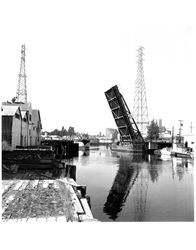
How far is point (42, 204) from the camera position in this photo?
247 inches

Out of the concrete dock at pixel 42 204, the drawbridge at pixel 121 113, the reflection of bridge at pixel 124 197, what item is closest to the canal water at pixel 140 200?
the reflection of bridge at pixel 124 197

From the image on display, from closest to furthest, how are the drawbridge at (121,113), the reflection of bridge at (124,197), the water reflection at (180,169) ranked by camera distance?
1. the reflection of bridge at (124,197)
2. the water reflection at (180,169)
3. the drawbridge at (121,113)

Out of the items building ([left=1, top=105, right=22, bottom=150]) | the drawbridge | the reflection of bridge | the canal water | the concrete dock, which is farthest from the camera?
the drawbridge

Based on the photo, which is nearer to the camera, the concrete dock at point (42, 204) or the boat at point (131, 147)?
the concrete dock at point (42, 204)

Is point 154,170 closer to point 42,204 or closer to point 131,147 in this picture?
point 42,204

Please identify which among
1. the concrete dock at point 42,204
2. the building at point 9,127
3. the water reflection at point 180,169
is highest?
the building at point 9,127

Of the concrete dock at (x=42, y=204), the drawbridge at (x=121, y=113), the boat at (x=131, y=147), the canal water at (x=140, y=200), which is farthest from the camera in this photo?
the boat at (x=131, y=147)

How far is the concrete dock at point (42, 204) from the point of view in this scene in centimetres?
525

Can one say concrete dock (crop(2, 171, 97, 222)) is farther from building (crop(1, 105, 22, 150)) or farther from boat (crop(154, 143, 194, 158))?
boat (crop(154, 143, 194, 158))

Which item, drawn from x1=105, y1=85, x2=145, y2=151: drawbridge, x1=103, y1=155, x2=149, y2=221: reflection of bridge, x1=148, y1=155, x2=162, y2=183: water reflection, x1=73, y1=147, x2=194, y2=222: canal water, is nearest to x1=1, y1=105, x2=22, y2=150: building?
x1=73, y1=147, x2=194, y2=222: canal water

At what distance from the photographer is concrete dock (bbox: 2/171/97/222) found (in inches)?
207

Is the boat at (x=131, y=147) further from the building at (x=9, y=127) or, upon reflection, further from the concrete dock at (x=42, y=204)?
the concrete dock at (x=42, y=204)

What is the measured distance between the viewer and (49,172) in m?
12.8

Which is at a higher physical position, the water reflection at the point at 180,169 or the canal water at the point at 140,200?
the canal water at the point at 140,200
